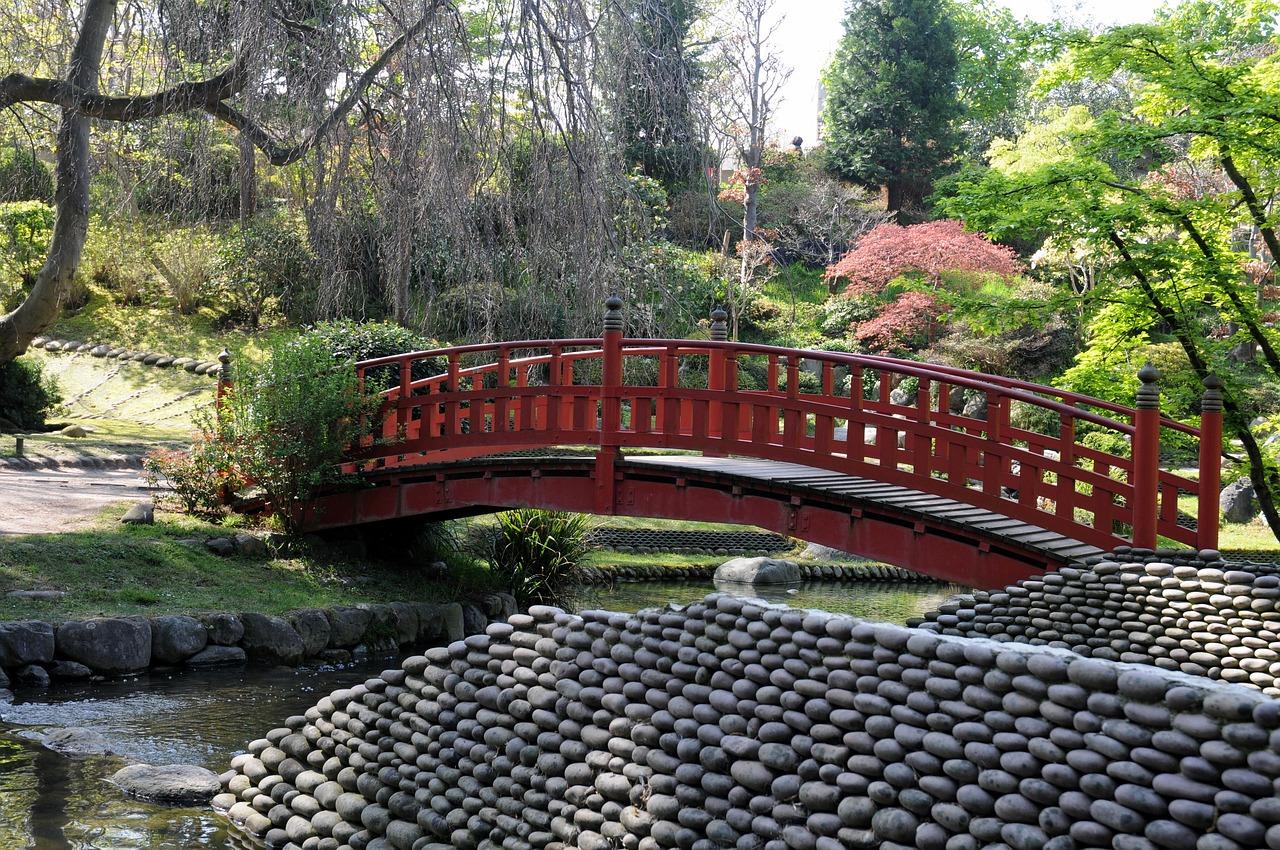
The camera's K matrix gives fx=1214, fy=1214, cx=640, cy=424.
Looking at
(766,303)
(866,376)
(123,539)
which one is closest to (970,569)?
(123,539)

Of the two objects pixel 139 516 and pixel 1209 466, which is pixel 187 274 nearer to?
pixel 139 516

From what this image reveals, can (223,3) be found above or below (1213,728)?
above

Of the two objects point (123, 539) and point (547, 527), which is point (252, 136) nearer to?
point (123, 539)

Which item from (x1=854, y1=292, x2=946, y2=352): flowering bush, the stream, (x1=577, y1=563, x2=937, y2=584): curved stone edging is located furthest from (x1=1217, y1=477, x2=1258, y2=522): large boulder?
the stream

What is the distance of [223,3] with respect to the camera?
250 inches

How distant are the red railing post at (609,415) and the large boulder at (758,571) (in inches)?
221

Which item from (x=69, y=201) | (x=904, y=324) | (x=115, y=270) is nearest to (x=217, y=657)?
(x=69, y=201)

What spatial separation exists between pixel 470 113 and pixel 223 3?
1702mm

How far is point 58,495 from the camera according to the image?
12484 millimetres

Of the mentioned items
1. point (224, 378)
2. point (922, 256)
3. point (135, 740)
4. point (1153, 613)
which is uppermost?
point (922, 256)

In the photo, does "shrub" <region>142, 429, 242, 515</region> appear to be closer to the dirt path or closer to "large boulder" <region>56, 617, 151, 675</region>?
the dirt path

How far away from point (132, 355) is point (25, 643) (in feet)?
49.5

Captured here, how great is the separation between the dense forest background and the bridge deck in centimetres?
173

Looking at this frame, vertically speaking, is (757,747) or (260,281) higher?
(260,281)
